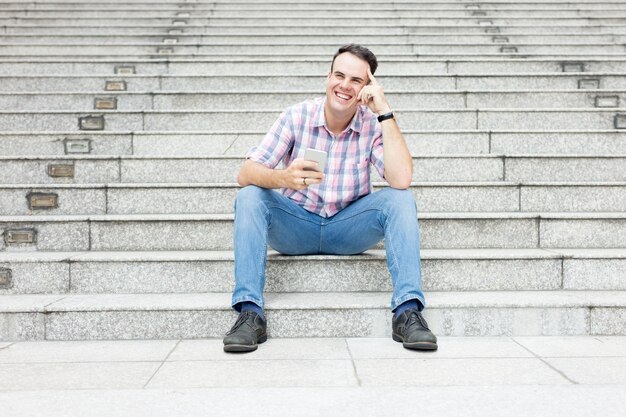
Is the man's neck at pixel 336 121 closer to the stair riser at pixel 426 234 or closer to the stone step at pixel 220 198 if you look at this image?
the stair riser at pixel 426 234

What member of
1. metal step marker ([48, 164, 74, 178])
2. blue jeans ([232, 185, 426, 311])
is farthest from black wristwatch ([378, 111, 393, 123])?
metal step marker ([48, 164, 74, 178])

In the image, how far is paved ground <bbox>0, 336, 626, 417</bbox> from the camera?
1923 millimetres

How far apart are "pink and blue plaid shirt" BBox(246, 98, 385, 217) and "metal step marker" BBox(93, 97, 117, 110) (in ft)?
8.01

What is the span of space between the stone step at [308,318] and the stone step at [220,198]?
3.26ft

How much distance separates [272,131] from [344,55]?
0.54 meters

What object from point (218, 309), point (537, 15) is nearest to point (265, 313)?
point (218, 309)

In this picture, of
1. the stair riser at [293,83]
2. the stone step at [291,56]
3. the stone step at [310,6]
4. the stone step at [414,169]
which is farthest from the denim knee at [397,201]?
the stone step at [310,6]

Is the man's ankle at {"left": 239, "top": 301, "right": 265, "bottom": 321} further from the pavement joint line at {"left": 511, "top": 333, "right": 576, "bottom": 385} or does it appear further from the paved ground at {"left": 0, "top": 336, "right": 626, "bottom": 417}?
the pavement joint line at {"left": 511, "top": 333, "right": 576, "bottom": 385}

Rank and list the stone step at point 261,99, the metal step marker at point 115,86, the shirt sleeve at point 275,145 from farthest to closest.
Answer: the metal step marker at point 115,86
the stone step at point 261,99
the shirt sleeve at point 275,145

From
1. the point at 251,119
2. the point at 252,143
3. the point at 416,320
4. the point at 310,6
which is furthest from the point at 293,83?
the point at 416,320

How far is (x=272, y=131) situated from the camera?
296 centimetres

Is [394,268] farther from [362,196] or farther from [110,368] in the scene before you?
[110,368]

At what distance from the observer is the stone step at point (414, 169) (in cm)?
397

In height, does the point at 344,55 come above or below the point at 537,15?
below
